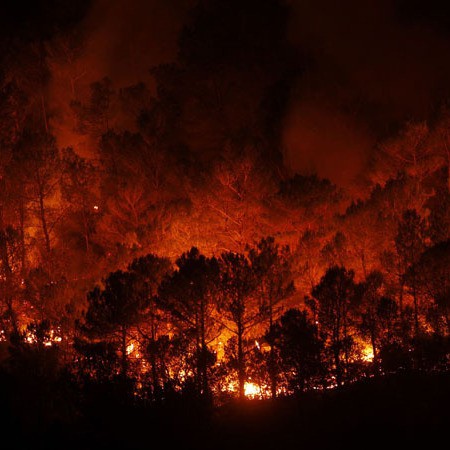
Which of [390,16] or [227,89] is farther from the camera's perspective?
[227,89]

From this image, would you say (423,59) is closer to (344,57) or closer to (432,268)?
(344,57)

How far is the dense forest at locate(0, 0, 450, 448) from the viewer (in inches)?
532

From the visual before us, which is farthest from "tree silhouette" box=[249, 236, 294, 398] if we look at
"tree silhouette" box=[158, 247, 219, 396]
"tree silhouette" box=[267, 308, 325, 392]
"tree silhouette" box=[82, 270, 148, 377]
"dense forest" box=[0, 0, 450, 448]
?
"tree silhouette" box=[82, 270, 148, 377]

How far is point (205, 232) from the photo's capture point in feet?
64.6

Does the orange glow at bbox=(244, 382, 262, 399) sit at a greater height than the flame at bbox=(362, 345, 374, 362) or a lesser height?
lesser

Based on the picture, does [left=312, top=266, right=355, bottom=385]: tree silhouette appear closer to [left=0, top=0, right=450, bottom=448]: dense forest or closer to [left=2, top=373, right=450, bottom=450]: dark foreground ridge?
[left=0, top=0, right=450, bottom=448]: dense forest

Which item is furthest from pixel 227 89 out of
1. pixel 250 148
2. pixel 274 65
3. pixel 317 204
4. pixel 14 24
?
pixel 14 24

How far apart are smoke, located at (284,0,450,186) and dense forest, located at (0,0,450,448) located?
0.20 metres

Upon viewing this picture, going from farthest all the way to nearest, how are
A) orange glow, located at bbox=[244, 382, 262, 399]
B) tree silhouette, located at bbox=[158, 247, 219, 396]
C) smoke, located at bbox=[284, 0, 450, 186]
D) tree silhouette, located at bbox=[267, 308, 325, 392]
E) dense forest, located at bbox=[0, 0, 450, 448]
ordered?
1. smoke, located at bbox=[284, 0, 450, 186]
2. orange glow, located at bbox=[244, 382, 262, 399]
3. tree silhouette, located at bbox=[158, 247, 219, 396]
4. dense forest, located at bbox=[0, 0, 450, 448]
5. tree silhouette, located at bbox=[267, 308, 325, 392]

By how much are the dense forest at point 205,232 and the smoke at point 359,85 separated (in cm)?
20

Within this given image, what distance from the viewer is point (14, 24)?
32562 millimetres

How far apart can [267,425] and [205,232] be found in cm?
930

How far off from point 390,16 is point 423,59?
8.20 feet

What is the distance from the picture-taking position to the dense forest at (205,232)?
13523mm
